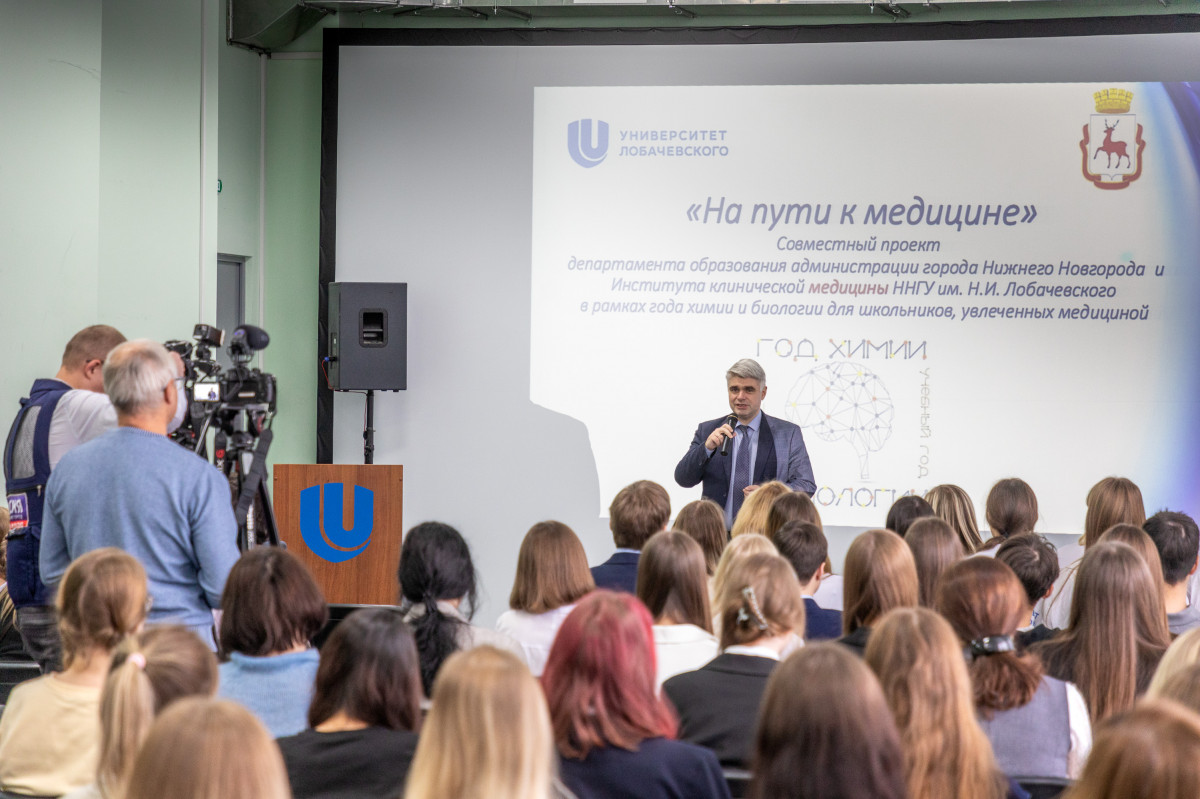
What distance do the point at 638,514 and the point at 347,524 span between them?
9.20ft

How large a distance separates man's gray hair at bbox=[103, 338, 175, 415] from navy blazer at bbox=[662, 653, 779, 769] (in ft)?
4.64

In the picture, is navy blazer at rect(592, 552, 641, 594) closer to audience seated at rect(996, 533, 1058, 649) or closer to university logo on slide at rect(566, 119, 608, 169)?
audience seated at rect(996, 533, 1058, 649)

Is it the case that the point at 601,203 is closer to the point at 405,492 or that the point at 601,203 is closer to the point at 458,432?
the point at 458,432

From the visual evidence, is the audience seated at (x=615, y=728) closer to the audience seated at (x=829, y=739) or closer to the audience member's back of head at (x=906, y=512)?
the audience seated at (x=829, y=739)

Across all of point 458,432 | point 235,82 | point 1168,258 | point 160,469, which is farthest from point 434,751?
point 235,82

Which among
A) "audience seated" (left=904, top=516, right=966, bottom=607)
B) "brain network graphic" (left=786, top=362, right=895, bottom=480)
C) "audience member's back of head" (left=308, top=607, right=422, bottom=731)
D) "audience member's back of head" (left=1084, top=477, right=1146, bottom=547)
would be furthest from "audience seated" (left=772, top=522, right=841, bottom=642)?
"brain network graphic" (left=786, top=362, right=895, bottom=480)

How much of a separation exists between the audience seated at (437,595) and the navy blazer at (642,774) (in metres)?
0.81

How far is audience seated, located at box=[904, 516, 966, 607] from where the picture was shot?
3.14 meters

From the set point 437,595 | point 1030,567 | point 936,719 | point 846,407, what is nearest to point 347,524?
point 846,407

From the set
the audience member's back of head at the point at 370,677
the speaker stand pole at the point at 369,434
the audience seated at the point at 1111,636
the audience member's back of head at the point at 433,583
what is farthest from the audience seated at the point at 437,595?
the speaker stand pole at the point at 369,434

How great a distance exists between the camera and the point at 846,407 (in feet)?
20.5

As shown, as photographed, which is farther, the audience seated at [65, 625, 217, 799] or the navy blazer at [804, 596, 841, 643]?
the navy blazer at [804, 596, 841, 643]

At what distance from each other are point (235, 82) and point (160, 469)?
4.76m

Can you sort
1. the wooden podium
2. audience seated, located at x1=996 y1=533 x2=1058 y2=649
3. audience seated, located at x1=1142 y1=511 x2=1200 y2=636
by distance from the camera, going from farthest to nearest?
the wooden podium
audience seated, located at x1=1142 y1=511 x2=1200 y2=636
audience seated, located at x1=996 y1=533 x2=1058 y2=649
